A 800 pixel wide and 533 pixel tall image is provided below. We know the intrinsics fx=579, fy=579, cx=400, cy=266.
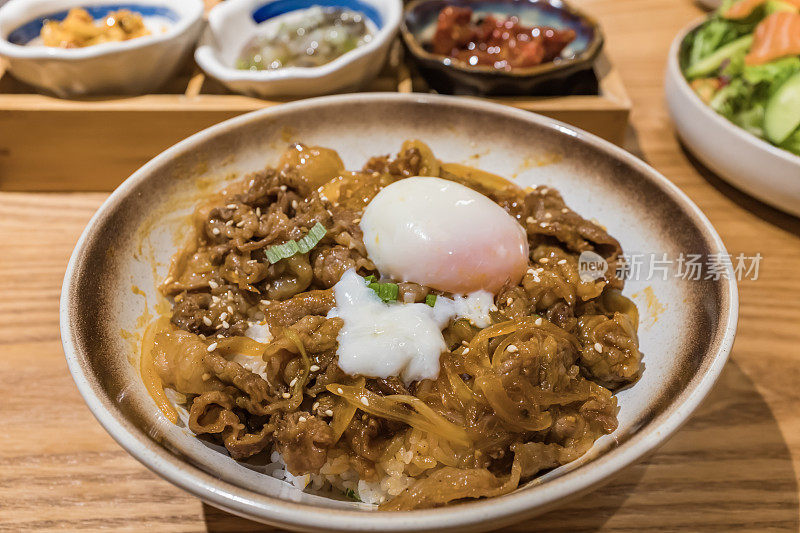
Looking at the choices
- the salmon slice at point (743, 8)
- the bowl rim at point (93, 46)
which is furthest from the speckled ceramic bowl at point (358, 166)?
the salmon slice at point (743, 8)

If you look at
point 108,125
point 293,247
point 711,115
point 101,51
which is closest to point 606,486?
point 293,247

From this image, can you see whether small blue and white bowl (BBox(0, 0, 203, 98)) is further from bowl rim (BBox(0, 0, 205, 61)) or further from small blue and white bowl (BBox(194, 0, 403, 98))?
small blue and white bowl (BBox(194, 0, 403, 98))

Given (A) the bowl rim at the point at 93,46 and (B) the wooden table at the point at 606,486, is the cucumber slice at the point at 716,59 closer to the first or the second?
(B) the wooden table at the point at 606,486

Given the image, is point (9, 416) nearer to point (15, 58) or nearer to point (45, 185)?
point (45, 185)

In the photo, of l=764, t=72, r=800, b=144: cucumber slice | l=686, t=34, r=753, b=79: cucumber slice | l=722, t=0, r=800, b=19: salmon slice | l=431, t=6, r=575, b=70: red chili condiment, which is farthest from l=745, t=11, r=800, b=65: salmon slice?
l=431, t=6, r=575, b=70: red chili condiment

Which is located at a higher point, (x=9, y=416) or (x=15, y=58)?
(x=15, y=58)

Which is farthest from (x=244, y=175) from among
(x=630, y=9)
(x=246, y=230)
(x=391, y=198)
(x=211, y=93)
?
(x=630, y=9)
